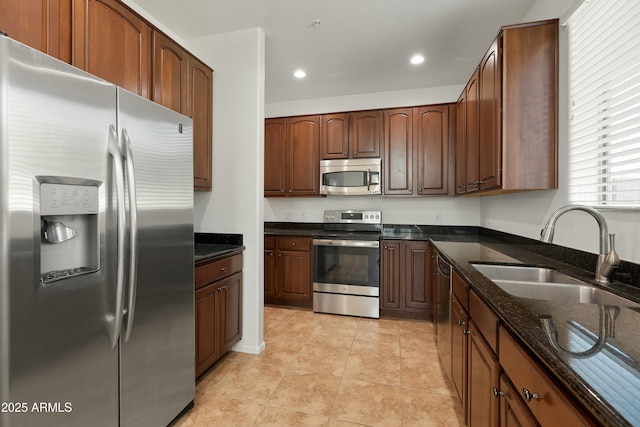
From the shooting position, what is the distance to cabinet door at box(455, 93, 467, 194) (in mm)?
2865

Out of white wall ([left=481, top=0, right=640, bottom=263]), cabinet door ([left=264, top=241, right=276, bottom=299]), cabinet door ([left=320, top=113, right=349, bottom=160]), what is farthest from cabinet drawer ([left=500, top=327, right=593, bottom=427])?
cabinet door ([left=320, top=113, right=349, bottom=160])

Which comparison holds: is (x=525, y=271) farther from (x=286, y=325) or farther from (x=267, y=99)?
(x=267, y=99)

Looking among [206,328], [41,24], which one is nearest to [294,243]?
[206,328]

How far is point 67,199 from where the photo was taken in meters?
1.01

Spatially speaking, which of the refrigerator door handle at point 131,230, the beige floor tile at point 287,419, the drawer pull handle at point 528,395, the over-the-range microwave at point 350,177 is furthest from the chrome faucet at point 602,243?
the over-the-range microwave at point 350,177

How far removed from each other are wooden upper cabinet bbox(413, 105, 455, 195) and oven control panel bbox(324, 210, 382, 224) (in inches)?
24.1

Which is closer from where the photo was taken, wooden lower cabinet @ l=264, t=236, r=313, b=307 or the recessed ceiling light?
the recessed ceiling light

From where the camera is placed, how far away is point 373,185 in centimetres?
354

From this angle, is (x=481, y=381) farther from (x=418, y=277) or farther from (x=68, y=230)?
(x=418, y=277)

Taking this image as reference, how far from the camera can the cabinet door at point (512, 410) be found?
822 millimetres

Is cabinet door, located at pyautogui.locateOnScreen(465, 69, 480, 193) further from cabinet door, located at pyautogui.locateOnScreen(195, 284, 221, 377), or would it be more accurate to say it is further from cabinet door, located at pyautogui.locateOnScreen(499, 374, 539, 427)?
cabinet door, located at pyautogui.locateOnScreen(195, 284, 221, 377)

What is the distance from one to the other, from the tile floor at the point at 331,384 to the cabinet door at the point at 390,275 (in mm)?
383

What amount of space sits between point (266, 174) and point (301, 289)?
1.63 metres

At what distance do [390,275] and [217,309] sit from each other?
1922mm
